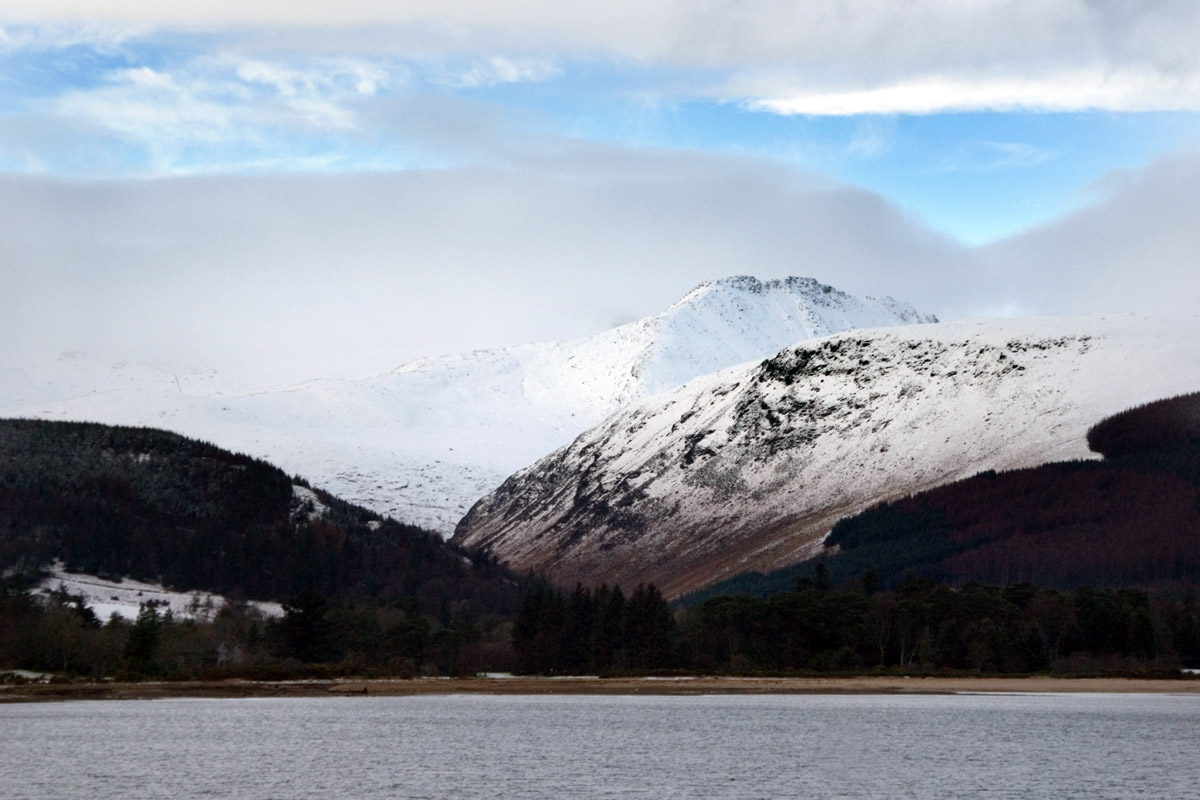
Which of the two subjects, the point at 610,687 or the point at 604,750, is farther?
the point at 610,687

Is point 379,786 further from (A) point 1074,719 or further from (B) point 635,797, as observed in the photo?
(A) point 1074,719

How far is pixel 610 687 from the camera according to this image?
184 meters

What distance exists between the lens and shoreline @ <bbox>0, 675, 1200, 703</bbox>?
167250 mm

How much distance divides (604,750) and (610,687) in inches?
3043

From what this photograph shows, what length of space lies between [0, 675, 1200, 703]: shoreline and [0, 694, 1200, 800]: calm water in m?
10.9

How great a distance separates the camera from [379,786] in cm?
8794

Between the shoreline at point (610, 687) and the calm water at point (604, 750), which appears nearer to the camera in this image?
the calm water at point (604, 750)

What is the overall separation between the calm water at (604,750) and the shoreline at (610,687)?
35.8 feet

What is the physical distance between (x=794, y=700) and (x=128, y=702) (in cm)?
7084

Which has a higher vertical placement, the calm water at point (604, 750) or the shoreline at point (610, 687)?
the shoreline at point (610, 687)

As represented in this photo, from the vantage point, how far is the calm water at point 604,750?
86438mm

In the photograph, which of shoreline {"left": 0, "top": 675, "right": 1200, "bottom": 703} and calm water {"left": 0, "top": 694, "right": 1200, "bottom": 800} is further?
shoreline {"left": 0, "top": 675, "right": 1200, "bottom": 703}

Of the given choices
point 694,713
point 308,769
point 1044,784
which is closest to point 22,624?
point 694,713

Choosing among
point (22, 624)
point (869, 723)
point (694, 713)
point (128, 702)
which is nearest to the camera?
point (869, 723)
